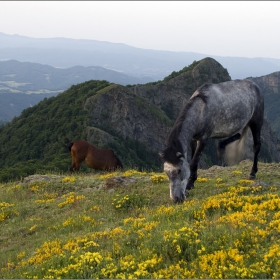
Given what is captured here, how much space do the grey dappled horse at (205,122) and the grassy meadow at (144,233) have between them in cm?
86

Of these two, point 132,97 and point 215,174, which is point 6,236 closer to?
point 215,174

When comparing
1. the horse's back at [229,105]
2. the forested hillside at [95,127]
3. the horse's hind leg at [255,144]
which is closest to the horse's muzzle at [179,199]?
the horse's back at [229,105]

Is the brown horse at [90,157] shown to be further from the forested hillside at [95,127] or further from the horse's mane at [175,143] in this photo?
the forested hillside at [95,127]

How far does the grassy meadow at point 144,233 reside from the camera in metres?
5.91

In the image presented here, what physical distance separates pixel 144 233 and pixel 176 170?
115 inches

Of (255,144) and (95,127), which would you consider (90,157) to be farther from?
(95,127)

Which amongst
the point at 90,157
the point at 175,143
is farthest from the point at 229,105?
the point at 90,157

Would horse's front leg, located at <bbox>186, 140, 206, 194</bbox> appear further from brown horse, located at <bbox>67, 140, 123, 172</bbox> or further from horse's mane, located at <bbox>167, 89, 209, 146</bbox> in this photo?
brown horse, located at <bbox>67, 140, 123, 172</bbox>

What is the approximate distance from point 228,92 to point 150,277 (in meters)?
8.62

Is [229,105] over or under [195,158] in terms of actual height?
over

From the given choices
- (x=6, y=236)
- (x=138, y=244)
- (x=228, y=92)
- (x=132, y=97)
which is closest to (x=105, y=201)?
(x=6, y=236)

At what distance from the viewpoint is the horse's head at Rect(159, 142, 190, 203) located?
10.2 metres

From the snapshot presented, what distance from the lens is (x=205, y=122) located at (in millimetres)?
11703

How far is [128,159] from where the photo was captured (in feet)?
229
